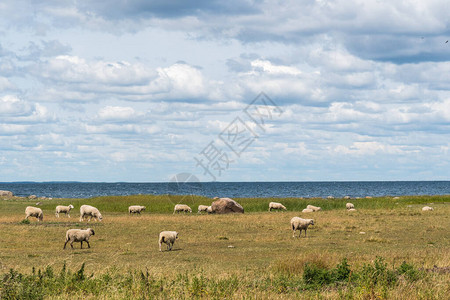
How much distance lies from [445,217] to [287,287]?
3053 centimetres

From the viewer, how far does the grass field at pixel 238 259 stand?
508 inches

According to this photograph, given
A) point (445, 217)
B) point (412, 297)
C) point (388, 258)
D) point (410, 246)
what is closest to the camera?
point (412, 297)

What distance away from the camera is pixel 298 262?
17.8 metres

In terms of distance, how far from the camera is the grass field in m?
12.9

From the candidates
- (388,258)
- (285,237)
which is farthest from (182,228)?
(388,258)

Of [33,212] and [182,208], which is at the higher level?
[33,212]

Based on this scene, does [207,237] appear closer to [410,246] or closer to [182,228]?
[182,228]

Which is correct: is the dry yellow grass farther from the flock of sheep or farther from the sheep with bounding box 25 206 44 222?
the sheep with bounding box 25 206 44 222

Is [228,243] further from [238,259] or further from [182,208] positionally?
[182,208]

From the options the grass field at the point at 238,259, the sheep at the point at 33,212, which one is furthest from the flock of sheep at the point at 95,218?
A: the grass field at the point at 238,259

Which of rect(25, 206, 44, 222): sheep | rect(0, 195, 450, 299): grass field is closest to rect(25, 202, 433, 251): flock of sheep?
rect(25, 206, 44, 222): sheep

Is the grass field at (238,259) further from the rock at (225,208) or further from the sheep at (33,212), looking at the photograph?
the rock at (225,208)

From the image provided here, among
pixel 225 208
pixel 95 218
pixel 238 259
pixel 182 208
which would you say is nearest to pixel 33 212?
pixel 95 218

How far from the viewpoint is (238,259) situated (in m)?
21.2
